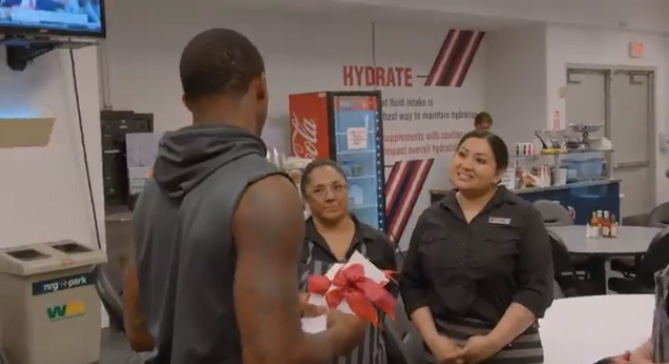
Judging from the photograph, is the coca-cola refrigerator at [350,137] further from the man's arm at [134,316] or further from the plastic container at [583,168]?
the man's arm at [134,316]

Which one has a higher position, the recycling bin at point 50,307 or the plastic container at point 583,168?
the plastic container at point 583,168

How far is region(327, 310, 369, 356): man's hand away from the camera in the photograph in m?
1.43

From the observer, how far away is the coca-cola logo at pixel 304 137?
22.9 feet

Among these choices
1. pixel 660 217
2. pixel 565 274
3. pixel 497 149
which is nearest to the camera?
pixel 497 149

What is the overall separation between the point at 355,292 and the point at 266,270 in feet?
1.03

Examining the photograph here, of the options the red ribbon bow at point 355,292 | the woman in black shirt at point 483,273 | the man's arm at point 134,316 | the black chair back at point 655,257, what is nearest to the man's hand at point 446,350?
the woman in black shirt at point 483,273

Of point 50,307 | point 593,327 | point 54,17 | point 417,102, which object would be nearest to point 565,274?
point 593,327

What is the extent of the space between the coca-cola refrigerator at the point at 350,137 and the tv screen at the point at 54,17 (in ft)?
9.69

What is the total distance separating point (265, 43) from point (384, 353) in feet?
16.3

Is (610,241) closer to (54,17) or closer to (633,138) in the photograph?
(54,17)

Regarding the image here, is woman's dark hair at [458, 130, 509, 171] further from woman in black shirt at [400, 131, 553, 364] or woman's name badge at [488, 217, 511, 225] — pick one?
woman's name badge at [488, 217, 511, 225]

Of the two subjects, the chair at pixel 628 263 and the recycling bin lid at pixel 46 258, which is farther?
the chair at pixel 628 263

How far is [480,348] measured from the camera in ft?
7.90

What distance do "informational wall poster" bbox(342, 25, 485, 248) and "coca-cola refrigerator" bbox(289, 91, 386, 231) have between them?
0.83 metres
